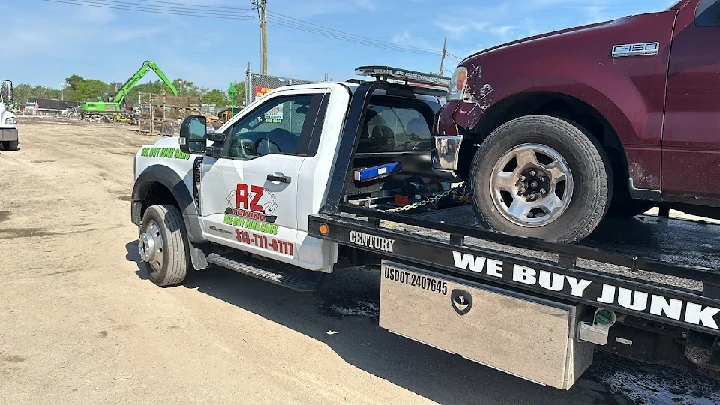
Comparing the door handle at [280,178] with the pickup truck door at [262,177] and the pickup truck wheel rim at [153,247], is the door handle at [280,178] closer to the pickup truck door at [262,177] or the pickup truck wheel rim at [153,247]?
the pickup truck door at [262,177]

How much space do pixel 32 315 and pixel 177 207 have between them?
5.02ft

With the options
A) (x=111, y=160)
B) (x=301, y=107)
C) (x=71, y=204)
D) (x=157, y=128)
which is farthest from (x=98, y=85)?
(x=301, y=107)

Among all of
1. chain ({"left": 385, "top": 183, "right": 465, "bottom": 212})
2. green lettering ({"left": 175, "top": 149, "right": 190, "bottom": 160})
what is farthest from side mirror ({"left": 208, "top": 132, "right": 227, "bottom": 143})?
chain ({"left": 385, "top": 183, "right": 465, "bottom": 212})

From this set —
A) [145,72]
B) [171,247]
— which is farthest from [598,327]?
[145,72]

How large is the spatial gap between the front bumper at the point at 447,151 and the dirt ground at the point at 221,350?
144 centimetres

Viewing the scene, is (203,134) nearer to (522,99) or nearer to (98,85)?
(522,99)

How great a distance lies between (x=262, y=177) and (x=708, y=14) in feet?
9.97

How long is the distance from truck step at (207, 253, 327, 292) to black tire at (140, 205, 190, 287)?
1.46 ft

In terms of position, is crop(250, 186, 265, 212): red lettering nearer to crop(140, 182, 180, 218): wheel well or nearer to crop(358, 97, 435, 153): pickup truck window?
crop(358, 97, 435, 153): pickup truck window

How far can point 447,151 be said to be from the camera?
3.60 meters

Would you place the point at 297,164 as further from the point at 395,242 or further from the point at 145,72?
the point at 145,72

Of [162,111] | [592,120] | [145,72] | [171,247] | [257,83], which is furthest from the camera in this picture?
[145,72]

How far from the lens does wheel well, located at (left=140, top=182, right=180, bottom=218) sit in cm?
568

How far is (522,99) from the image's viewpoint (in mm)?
3355
